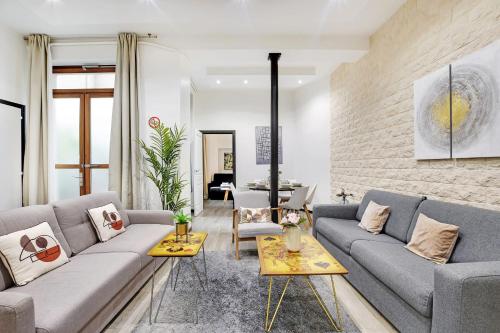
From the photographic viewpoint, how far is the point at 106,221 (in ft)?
8.91

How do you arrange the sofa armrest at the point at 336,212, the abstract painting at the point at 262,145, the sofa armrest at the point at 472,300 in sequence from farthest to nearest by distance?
the abstract painting at the point at 262,145, the sofa armrest at the point at 336,212, the sofa armrest at the point at 472,300

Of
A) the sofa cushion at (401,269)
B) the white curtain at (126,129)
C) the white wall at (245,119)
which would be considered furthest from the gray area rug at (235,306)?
the white wall at (245,119)

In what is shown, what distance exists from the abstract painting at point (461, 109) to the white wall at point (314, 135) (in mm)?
2886

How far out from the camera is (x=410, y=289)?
164 cm

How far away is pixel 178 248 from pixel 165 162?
2040 millimetres

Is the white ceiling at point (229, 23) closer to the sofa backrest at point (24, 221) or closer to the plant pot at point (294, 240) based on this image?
the sofa backrest at point (24, 221)

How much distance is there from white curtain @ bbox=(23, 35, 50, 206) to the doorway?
317 centimetres

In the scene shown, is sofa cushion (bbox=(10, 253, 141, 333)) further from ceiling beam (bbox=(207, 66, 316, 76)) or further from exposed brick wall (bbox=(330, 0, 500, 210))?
ceiling beam (bbox=(207, 66, 316, 76))

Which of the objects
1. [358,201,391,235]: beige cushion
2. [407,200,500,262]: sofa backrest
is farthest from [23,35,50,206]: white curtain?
[407,200,500,262]: sofa backrest

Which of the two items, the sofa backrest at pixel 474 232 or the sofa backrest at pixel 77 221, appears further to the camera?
the sofa backrest at pixel 77 221

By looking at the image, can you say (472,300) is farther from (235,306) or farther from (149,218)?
(149,218)

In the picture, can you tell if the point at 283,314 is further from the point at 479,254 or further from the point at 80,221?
the point at 80,221

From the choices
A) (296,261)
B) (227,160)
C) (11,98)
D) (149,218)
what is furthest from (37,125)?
(227,160)

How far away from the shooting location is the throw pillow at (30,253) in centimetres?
163
